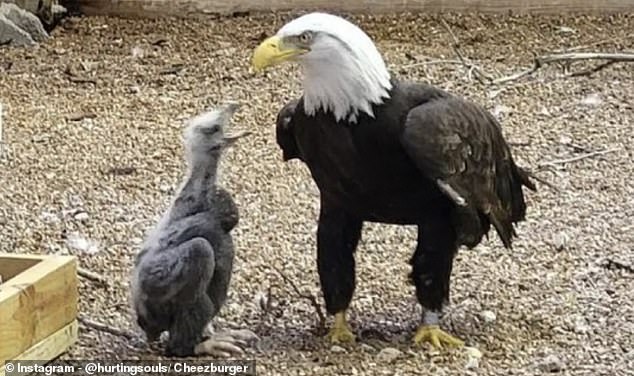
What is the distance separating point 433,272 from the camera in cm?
393

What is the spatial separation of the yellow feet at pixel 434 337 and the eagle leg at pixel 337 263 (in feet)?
0.60

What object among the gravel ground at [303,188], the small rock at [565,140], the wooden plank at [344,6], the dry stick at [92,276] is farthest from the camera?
the wooden plank at [344,6]

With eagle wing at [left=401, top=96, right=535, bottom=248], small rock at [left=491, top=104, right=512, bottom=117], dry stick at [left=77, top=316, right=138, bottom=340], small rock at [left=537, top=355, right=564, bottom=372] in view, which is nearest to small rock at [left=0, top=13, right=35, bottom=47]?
small rock at [left=491, top=104, right=512, bottom=117]

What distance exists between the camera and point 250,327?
13.4 feet

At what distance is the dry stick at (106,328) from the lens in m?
3.94

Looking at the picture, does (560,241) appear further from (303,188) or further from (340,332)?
(340,332)

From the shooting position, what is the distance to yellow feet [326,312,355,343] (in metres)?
3.97

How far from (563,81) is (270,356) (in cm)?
342

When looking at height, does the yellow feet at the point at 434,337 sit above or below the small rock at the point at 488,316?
above

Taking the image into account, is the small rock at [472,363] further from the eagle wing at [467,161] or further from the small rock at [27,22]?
the small rock at [27,22]

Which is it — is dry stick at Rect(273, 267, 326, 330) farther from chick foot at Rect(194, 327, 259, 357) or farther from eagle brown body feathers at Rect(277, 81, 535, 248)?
eagle brown body feathers at Rect(277, 81, 535, 248)

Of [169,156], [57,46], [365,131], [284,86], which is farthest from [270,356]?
[57,46]

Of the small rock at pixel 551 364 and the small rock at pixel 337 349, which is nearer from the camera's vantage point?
the small rock at pixel 551 364

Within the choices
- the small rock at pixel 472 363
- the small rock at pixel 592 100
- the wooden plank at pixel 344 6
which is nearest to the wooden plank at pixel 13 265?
the small rock at pixel 472 363
